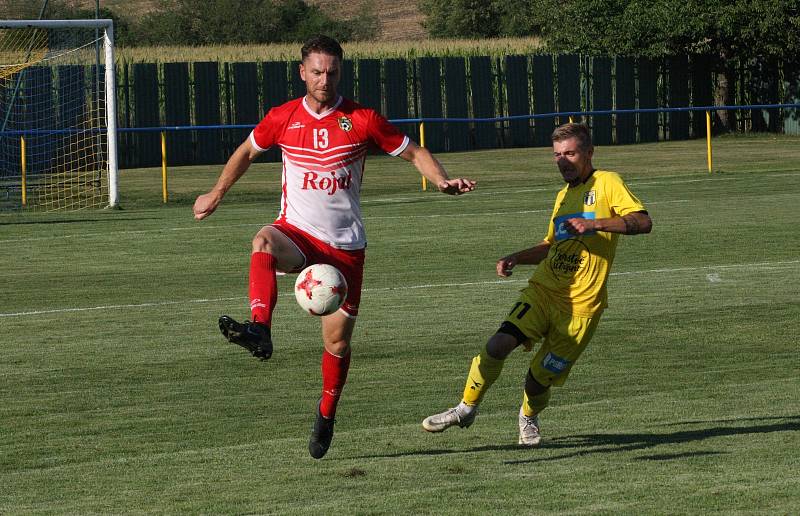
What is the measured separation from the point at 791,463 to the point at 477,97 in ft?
142

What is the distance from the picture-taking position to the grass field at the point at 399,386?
707cm

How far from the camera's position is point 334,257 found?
7.92 meters

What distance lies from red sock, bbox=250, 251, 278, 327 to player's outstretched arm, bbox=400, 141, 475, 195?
0.97m

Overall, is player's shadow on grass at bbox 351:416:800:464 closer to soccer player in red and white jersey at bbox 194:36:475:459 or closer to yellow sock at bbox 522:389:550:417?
yellow sock at bbox 522:389:550:417

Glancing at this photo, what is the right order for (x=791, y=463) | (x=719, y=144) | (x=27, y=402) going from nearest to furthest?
(x=791, y=463)
(x=27, y=402)
(x=719, y=144)

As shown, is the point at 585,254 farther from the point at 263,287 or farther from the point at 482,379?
the point at 263,287

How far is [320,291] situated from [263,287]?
31 centimetres

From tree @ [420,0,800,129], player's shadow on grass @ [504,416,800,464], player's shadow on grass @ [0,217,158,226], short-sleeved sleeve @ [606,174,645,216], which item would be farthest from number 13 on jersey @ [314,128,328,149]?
tree @ [420,0,800,129]

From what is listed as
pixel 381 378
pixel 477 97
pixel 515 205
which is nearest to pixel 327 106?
pixel 381 378

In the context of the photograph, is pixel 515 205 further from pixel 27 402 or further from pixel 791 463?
pixel 791 463

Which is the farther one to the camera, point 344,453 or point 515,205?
point 515,205

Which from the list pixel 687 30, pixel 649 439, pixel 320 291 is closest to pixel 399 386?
pixel 649 439

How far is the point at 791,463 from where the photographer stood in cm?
748

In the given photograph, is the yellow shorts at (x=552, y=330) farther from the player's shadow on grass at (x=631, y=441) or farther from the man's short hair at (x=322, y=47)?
the man's short hair at (x=322, y=47)
